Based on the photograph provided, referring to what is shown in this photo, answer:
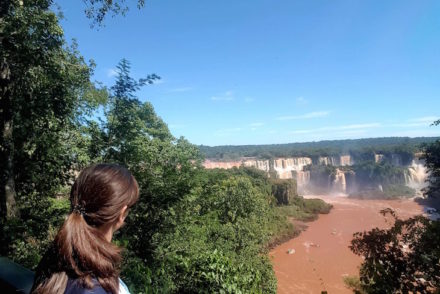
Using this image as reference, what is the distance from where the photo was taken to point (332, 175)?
63.1m

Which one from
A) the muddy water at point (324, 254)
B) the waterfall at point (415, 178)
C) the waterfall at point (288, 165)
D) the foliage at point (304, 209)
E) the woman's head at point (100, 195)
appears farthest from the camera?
the waterfall at point (288, 165)

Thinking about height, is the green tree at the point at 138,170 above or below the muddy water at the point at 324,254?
Result: above

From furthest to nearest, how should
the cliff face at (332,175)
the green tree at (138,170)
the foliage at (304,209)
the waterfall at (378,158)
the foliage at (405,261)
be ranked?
the waterfall at (378,158), the cliff face at (332,175), the foliage at (304,209), the green tree at (138,170), the foliage at (405,261)

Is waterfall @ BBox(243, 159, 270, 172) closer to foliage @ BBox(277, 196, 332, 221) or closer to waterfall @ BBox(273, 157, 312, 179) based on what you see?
waterfall @ BBox(273, 157, 312, 179)

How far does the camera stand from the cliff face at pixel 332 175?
59.7 metres

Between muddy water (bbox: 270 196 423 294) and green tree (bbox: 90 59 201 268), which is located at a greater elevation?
green tree (bbox: 90 59 201 268)

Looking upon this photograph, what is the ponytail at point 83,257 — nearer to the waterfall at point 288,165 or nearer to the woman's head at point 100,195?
the woman's head at point 100,195

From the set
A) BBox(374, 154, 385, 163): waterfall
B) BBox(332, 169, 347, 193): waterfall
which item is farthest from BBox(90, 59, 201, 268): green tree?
BBox(374, 154, 385, 163): waterfall

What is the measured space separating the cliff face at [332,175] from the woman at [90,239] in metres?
56.8


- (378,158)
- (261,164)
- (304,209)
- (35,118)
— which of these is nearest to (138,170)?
(35,118)

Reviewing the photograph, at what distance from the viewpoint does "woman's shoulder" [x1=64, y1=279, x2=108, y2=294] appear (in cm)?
109

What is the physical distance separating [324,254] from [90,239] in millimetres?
27336

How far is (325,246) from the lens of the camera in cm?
2773

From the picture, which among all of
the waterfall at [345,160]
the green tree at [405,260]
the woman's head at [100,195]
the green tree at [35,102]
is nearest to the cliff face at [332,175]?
the waterfall at [345,160]
